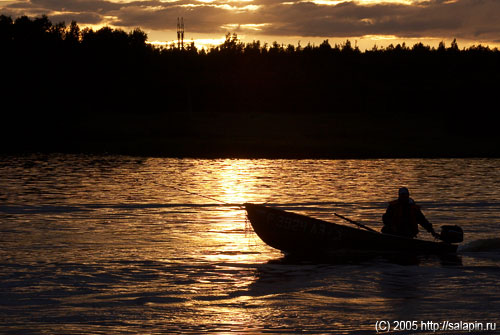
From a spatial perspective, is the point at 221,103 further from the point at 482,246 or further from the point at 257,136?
the point at 482,246

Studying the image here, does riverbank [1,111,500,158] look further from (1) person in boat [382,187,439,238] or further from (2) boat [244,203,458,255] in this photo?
(2) boat [244,203,458,255]

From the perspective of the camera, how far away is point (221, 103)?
88750 millimetres

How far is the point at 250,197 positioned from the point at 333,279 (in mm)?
15174

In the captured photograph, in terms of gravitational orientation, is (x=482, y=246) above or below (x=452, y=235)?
below

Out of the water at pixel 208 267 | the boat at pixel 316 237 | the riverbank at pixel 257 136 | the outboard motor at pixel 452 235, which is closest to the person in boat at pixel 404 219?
the outboard motor at pixel 452 235

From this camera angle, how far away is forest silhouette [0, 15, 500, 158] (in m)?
60.0

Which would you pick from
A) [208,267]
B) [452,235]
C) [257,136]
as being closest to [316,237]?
[208,267]

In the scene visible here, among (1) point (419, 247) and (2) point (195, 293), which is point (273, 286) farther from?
(1) point (419, 247)

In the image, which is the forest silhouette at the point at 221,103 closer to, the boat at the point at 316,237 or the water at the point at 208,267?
the water at the point at 208,267

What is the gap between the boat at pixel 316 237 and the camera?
19.8 meters

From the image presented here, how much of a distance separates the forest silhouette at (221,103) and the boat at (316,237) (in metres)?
33.9

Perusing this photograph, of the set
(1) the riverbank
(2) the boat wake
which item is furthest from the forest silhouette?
(2) the boat wake

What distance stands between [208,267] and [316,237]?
2.75m

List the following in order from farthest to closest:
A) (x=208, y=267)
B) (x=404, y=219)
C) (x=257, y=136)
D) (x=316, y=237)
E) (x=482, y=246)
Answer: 1. (x=257, y=136)
2. (x=482, y=246)
3. (x=404, y=219)
4. (x=316, y=237)
5. (x=208, y=267)
